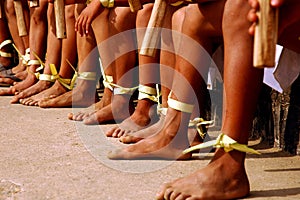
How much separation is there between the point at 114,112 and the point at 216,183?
54.6 inches

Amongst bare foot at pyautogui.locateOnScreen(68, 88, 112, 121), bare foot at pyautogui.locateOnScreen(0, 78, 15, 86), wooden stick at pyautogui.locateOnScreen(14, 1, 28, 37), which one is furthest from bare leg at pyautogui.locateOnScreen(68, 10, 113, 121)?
bare foot at pyautogui.locateOnScreen(0, 78, 15, 86)

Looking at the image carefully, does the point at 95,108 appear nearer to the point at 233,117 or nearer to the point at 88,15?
the point at 88,15

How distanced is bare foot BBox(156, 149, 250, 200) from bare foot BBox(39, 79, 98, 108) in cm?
183

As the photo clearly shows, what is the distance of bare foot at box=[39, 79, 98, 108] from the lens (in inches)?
151

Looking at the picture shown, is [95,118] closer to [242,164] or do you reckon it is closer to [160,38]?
[160,38]

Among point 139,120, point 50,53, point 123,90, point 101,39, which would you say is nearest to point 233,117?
point 139,120

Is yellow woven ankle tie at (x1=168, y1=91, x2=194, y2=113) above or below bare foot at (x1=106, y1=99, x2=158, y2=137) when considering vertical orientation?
above

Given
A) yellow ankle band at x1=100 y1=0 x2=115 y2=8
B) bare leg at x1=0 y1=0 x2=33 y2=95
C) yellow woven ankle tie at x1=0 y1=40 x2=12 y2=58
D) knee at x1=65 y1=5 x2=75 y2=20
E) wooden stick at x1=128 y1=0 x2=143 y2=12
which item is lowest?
yellow woven ankle tie at x1=0 y1=40 x2=12 y2=58

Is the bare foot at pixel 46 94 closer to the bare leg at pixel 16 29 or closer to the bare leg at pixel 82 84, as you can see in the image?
the bare leg at pixel 82 84

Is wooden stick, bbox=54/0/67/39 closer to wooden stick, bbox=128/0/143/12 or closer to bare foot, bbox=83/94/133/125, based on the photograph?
bare foot, bbox=83/94/133/125

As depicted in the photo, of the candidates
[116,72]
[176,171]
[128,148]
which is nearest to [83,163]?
[128,148]

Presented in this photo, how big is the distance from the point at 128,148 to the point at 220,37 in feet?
1.95

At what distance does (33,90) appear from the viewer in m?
4.19

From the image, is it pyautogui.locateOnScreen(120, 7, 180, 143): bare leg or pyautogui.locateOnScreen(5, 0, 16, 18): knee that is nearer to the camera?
pyautogui.locateOnScreen(120, 7, 180, 143): bare leg
